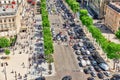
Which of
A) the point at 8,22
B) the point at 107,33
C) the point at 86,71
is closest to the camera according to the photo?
the point at 86,71

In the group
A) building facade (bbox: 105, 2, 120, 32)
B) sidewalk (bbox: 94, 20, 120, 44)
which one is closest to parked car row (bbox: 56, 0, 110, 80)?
sidewalk (bbox: 94, 20, 120, 44)

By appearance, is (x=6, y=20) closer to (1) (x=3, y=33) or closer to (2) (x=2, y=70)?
(1) (x=3, y=33)

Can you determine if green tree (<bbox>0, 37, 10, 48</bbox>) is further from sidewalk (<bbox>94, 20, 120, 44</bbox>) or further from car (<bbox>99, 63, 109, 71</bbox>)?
sidewalk (<bbox>94, 20, 120, 44</bbox>)

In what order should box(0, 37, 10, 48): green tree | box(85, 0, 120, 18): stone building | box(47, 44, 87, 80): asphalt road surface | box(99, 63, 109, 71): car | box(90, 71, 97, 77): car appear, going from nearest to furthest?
box(90, 71, 97, 77): car, box(47, 44, 87, 80): asphalt road surface, box(99, 63, 109, 71): car, box(0, 37, 10, 48): green tree, box(85, 0, 120, 18): stone building

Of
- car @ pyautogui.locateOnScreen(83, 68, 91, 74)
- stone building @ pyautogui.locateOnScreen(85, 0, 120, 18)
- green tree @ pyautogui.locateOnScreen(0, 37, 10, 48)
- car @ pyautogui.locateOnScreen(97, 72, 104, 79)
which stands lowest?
car @ pyautogui.locateOnScreen(97, 72, 104, 79)

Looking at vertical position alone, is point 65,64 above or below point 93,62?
below

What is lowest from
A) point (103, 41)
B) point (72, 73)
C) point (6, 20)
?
point (72, 73)

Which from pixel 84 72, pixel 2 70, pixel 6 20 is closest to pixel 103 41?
pixel 84 72

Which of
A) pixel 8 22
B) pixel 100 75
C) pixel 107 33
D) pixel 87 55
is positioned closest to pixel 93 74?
pixel 100 75

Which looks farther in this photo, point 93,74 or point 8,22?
point 8,22

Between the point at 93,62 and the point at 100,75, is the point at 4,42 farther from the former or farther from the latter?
the point at 100,75

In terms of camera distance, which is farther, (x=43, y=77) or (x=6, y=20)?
(x=6, y=20)
